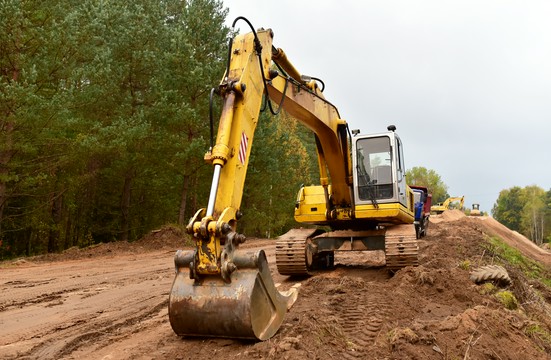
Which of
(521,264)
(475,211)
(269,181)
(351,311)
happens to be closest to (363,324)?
(351,311)

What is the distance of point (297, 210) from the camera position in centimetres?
954

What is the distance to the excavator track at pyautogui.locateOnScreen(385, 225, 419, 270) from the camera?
811cm

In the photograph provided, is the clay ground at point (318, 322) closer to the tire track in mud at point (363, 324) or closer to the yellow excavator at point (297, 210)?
the tire track in mud at point (363, 324)

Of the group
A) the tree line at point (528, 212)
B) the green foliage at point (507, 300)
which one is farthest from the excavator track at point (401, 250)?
the tree line at point (528, 212)

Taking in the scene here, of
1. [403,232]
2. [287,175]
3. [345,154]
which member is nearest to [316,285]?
[403,232]

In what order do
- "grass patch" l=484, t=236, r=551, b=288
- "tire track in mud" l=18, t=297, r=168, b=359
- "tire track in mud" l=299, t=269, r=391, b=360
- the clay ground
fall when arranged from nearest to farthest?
the clay ground → "tire track in mud" l=299, t=269, r=391, b=360 → "tire track in mud" l=18, t=297, r=168, b=359 → "grass patch" l=484, t=236, r=551, b=288

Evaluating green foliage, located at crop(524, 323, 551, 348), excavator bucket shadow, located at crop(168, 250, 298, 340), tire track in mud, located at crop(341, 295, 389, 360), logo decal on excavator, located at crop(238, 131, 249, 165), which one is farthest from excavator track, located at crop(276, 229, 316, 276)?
excavator bucket shadow, located at crop(168, 250, 298, 340)

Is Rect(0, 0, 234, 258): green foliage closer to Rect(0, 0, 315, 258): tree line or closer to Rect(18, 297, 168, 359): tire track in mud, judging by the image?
Rect(0, 0, 315, 258): tree line

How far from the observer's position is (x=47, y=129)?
14.4 metres

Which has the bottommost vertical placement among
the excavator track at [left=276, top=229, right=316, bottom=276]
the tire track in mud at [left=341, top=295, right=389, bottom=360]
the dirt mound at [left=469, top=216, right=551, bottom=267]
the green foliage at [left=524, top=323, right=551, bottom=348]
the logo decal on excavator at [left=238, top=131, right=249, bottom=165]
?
the dirt mound at [left=469, top=216, right=551, bottom=267]

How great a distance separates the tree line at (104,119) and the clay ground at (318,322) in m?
6.09

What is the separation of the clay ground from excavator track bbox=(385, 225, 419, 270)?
448mm

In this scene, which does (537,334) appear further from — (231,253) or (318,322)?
(231,253)

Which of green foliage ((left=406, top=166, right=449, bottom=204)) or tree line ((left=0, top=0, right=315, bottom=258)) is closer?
tree line ((left=0, top=0, right=315, bottom=258))
